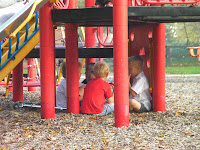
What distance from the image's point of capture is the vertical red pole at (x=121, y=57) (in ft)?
15.0

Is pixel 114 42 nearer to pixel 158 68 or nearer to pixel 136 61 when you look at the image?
pixel 136 61

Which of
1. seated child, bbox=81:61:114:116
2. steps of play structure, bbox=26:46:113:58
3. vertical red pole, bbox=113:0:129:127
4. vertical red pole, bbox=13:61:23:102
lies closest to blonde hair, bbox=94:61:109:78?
seated child, bbox=81:61:114:116

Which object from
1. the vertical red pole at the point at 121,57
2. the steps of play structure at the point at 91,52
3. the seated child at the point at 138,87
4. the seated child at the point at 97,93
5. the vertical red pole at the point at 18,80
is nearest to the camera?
the vertical red pole at the point at 121,57

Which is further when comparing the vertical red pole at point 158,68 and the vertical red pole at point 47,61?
the vertical red pole at point 158,68

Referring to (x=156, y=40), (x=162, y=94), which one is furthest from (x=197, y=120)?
(x=156, y=40)

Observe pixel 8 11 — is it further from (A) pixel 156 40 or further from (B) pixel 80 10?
(A) pixel 156 40

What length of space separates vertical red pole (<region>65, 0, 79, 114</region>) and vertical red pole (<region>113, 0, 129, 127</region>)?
1256mm

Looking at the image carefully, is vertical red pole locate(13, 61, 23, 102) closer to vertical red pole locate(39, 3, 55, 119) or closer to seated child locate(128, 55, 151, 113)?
vertical red pole locate(39, 3, 55, 119)

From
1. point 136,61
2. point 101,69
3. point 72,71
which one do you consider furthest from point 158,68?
point 72,71

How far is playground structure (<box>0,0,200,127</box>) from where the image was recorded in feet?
15.1

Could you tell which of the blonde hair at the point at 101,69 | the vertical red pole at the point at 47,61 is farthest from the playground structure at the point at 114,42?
the blonde hair at the point at 101,69

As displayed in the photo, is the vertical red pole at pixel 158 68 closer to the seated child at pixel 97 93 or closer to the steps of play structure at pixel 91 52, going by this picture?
the seated child at pixel 97 93

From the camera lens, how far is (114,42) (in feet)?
15.2

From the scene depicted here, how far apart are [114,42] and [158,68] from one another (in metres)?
1.54
